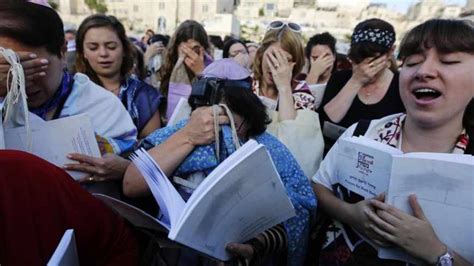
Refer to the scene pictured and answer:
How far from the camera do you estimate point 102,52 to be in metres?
2.26

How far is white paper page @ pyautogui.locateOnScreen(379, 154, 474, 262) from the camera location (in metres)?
0.89

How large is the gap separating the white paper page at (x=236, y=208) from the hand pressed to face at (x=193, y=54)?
68.2 inches

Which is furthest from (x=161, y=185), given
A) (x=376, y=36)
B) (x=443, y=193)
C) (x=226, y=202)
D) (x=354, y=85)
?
(x=376, y=36)

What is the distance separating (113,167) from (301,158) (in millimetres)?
758

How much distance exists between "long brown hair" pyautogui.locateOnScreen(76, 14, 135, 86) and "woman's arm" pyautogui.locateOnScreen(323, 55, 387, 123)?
1260 mm

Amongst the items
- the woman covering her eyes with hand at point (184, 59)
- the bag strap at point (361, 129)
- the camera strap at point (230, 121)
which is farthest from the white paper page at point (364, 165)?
the woman covering her eyes with hand at point (184, 59)

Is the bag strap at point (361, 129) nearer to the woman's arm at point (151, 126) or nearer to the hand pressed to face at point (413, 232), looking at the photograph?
the hand pressed to face at point (413, 232)

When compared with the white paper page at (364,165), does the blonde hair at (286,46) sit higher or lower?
higher

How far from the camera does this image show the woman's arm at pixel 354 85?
6.40 feet

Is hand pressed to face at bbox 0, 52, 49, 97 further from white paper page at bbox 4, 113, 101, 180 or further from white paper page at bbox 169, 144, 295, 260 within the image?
white paper page at bbox 169, 144, 295, 260

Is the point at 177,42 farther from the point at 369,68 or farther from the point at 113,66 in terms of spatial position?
the point at 369,68

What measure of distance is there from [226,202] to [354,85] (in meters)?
1.35

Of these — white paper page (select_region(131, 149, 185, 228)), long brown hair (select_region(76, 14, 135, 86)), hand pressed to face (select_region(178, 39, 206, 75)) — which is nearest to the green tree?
hand pressed to face (select_region(178, 39, 206, 75))

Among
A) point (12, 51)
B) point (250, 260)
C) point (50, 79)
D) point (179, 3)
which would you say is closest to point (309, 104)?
point (250, 260)
